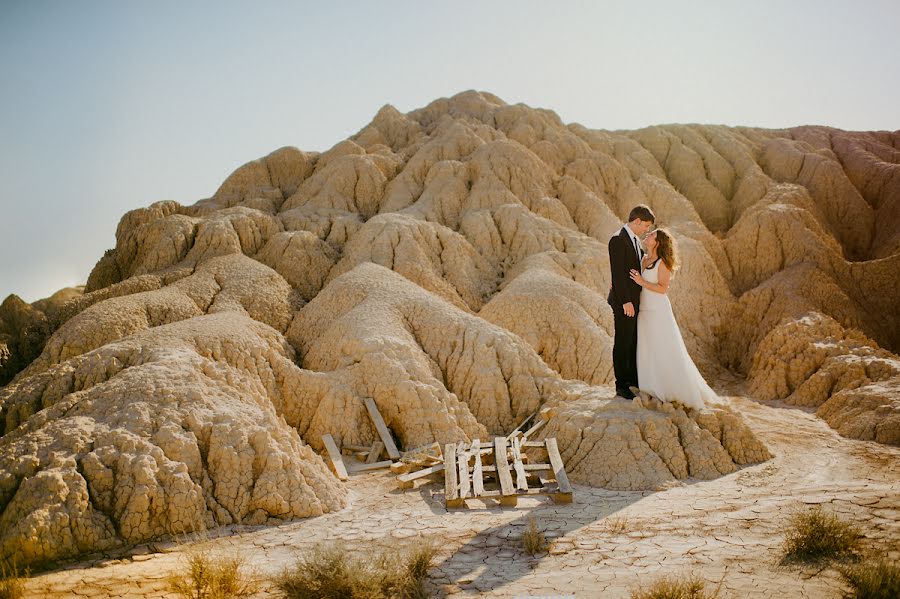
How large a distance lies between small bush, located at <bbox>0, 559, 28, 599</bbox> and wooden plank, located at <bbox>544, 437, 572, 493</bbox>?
19.2 ft

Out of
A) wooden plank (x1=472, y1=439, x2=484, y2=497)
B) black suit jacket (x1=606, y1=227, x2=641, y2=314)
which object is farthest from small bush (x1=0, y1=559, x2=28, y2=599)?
black suit jacket (x1=606, y1=227, x2=641, y2=314)

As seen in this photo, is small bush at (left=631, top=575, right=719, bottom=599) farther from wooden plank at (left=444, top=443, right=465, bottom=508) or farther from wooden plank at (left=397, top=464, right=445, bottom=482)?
wooden plank at (left=397, top=464, right=445, bottom=482)

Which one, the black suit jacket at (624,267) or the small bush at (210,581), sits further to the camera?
the black suit jacket at (624,267)

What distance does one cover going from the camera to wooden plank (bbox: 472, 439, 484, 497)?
8027 millimetres

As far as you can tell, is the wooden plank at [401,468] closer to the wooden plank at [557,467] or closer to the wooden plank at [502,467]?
the wooden plank at [502,467]

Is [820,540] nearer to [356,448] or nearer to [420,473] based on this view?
[420,473]

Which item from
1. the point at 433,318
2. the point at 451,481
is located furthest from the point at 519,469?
the point at 433,318

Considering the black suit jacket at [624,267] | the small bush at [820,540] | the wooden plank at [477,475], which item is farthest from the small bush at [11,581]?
the black suit jacket at [624,267]

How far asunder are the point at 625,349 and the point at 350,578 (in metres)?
5.74

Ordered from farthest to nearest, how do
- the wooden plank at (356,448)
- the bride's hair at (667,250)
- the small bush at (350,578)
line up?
the wooden plank at (356,448)
the bride's hair at (667,250)
the small bush at (350,578)

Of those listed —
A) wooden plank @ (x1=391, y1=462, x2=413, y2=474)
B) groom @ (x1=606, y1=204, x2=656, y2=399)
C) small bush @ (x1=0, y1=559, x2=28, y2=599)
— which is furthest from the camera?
wooden plank @ (x1=391, y1=462, x2=413, y2=474)

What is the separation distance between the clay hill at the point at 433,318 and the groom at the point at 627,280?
Answer: 974mm

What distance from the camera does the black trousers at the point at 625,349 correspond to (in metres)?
→ 9.29

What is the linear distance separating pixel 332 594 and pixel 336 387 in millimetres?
5996
